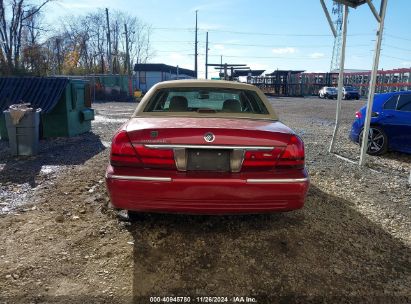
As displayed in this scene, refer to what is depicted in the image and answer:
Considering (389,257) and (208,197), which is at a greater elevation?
(208,197)

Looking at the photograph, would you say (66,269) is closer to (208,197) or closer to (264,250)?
(208,197)

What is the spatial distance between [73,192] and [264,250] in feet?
9.66

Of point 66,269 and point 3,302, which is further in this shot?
point 66,269

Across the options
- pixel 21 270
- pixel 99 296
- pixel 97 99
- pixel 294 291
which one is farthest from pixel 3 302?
pixel 97 99

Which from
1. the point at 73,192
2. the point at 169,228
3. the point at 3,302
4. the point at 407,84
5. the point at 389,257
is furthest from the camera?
the point at 407,84

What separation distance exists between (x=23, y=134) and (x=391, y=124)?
781 centimetres

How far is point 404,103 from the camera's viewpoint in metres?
7.40

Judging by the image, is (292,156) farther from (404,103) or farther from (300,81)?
(300,81)

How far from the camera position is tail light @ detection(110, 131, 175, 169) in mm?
2902

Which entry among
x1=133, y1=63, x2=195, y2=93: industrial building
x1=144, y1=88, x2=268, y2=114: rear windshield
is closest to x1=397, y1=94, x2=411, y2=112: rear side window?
x1=144, y1=88, x2=268, y2=114: rear windshield

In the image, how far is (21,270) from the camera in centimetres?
290

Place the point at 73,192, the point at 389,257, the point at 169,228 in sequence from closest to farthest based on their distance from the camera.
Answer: the point at 389,257 → the point at 169,228 → the point at 73,192

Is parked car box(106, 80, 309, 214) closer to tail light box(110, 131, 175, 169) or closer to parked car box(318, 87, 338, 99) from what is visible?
tail light box(110, 131, 175, 169)

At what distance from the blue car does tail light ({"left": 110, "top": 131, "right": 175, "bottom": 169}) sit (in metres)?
6.26
